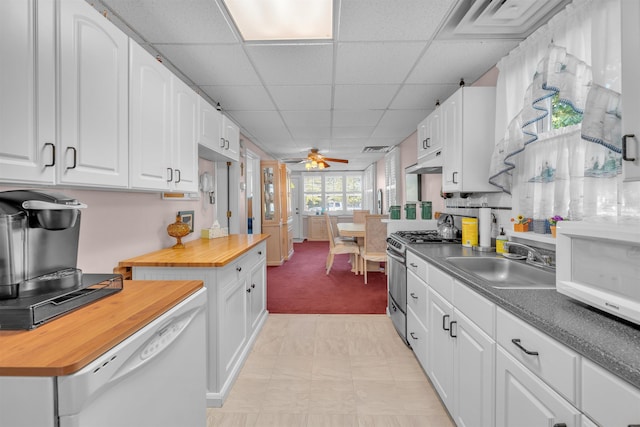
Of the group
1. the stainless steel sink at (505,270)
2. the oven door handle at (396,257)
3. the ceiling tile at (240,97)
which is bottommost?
the oven door handle at (396,257)

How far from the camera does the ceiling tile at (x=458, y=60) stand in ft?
7.02

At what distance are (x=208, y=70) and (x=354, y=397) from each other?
8.98 ft

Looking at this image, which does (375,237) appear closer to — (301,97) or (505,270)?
(301,97)

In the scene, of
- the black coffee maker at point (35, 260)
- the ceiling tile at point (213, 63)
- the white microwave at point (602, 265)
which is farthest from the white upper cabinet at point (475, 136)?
the black coffee maker at point (35, 260)

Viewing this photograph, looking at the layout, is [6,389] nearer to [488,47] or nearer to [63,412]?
[63,412]

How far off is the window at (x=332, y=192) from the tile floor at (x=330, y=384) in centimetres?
693

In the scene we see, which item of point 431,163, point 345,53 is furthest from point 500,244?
point 345,53

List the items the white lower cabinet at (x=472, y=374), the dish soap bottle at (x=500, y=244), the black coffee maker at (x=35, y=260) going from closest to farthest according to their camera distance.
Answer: the black coffee maker at (x=35, y=260) → the white lower cabinet at (x=472, y=374) → the dish soap bottle at (x=500, y=244)

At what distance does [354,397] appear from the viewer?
1.96m

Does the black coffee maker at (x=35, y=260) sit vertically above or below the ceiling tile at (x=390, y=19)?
below

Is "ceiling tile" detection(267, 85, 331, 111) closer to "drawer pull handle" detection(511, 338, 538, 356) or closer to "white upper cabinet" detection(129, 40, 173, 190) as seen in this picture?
"white upper cabinet" detection(129, 40, 173, 190)

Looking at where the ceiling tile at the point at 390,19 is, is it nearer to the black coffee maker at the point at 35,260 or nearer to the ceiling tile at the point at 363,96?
the ceiling tile at the point at 363,96

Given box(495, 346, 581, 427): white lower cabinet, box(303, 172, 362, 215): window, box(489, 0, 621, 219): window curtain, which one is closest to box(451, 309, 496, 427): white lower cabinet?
box(495, 346, 581, 427): white lower cabinet

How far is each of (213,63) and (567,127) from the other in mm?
2478
